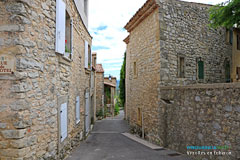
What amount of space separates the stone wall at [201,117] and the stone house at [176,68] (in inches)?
1.0

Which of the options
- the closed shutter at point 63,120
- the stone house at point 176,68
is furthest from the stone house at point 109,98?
the closed shutter at point 63,120

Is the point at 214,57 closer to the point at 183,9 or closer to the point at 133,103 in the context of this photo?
the point at 183,9

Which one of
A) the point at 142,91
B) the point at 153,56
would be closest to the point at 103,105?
the point at 142,91

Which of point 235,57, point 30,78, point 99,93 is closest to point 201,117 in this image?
point 30,78

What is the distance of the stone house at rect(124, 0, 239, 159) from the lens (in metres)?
5.36

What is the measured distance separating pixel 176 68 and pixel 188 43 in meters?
1.28

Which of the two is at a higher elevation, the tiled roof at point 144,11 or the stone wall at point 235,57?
the tiled roof at point 144,11

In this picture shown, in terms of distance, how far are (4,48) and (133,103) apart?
8004mm

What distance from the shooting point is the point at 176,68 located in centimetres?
732

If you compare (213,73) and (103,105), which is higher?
(213,73)

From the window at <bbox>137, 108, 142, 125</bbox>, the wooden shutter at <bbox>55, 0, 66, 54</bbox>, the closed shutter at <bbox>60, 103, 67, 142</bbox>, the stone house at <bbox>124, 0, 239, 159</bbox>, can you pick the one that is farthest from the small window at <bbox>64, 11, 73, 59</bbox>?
the window at <bbox>137, 108, 142, 125</bbox>

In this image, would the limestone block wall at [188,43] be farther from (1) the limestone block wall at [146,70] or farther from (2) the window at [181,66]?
(1) the limestone block wall at [146,70]

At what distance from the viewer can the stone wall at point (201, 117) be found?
3865mm

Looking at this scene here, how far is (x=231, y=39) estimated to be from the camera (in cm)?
935
